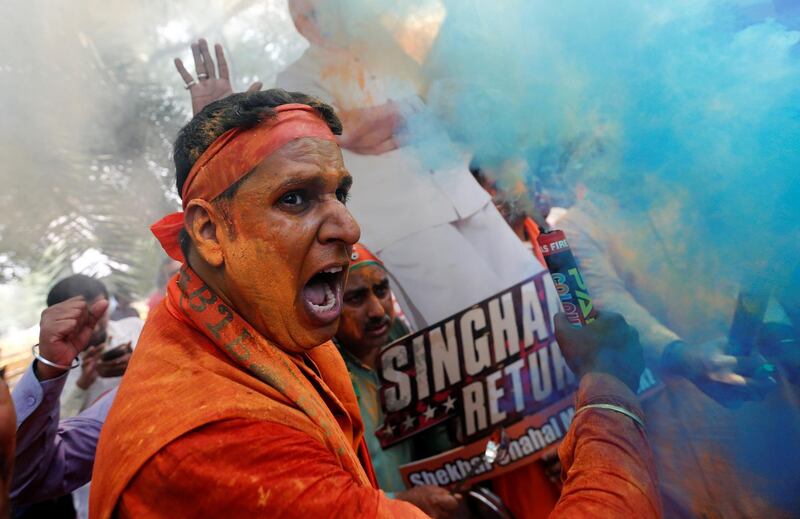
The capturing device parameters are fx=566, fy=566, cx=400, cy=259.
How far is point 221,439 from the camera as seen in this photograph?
115 cm

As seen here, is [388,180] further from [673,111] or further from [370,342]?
[673,111]

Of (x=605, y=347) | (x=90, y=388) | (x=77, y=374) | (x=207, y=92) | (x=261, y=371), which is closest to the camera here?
(x=261, y=371)

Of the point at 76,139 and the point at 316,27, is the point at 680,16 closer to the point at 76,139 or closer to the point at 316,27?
the point at 316,27

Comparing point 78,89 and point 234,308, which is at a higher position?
point 78,89

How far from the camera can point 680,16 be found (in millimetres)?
1784

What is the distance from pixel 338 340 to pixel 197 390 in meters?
1.25

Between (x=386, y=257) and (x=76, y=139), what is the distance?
2.39 m

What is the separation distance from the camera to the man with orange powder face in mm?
1144

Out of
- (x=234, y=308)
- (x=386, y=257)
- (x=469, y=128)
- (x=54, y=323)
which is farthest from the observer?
(x=386, y=257)

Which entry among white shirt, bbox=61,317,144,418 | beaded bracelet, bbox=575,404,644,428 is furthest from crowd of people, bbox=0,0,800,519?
white shirt, bbox=61,317,144,418

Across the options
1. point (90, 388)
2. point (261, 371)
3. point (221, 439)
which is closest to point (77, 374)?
point (90, 388)

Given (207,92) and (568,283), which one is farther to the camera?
(207,92)

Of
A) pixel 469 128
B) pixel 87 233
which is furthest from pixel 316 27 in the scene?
pixel 87 233

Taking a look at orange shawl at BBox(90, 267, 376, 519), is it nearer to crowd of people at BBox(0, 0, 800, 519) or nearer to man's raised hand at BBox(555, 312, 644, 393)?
crowd of people at BBox(0, 0, 800, 519)
